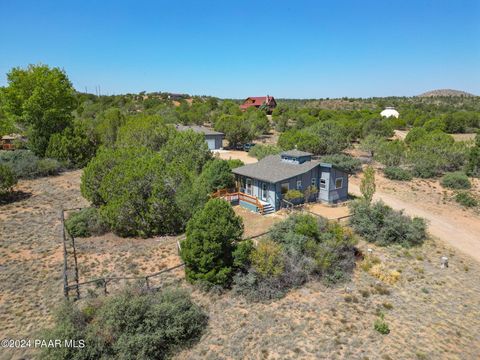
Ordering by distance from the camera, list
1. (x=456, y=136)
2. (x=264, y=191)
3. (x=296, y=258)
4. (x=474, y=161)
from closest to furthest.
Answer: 1. (x=296, y=258)
2. (x=264, y=191)
3. (x=474, y=161)
4. (x=456, y=136)

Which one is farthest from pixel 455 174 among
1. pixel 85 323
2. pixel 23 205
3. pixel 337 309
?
pixel 23 205

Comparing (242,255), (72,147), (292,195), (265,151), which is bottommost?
(242,255)

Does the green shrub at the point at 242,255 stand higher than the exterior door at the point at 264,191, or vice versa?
the exterior door at the point at 264,191

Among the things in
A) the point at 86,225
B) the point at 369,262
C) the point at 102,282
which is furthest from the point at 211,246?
the point at 86,225

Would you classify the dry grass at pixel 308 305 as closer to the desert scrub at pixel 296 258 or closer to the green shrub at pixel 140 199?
the desert scrub at pixel 296 258

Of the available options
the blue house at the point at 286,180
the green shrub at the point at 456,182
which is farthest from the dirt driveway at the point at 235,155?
the green shrub at the point at 456,182

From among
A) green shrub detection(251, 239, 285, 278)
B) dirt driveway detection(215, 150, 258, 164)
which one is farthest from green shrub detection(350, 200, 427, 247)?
dirt driveway detection(215, 150, 258, 164)

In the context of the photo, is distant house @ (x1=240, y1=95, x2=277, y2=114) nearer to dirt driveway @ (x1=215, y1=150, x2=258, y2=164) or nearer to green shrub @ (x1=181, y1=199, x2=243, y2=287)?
dirt driveway @ (x1=215, y1=150, x2=258, y2=164)

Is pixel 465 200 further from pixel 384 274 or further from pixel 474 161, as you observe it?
pixel 384 274
